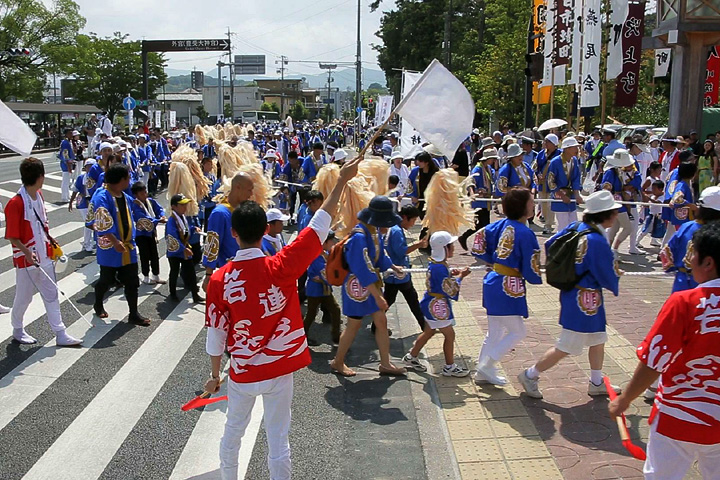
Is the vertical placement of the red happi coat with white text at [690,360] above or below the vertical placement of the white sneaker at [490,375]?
above

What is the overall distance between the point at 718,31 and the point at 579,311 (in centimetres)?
1497

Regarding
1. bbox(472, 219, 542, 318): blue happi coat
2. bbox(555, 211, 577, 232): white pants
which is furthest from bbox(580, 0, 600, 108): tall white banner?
bbox(472, 219, 542, 318): blue happi coat

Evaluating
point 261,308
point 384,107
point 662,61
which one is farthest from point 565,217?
point 662,61

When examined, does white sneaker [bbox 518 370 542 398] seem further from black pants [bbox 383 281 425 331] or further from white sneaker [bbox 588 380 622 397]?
black pants [bbox 383 281 425 331]

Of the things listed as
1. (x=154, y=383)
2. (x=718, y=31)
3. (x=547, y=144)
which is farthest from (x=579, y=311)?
(x=718, y=31)

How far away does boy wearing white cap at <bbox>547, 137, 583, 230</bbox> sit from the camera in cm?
1162

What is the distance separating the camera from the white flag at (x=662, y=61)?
78.0 ft

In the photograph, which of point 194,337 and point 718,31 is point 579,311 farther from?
point 718,31

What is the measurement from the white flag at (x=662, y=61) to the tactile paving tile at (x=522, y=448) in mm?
21767

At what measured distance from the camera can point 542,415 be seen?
5.62 meters

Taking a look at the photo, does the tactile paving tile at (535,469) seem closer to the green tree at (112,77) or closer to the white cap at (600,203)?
the white cap at (600,203)

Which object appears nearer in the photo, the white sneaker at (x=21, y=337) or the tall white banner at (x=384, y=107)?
the white sneaker at (x=21, y=337)

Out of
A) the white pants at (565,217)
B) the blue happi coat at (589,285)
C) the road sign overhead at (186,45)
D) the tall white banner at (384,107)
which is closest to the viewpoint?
the blue happi coat at (589,285)

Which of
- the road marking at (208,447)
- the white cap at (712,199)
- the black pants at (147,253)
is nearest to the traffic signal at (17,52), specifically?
the black pants at (147,253)
